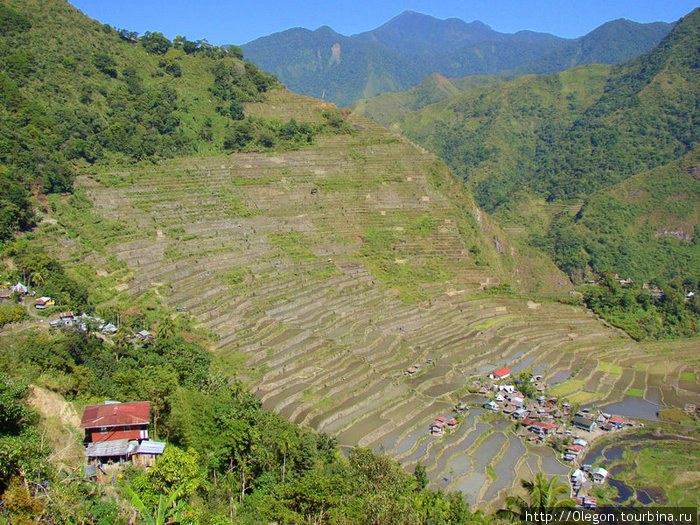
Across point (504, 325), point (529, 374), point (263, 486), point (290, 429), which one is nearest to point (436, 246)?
point (504, 325)

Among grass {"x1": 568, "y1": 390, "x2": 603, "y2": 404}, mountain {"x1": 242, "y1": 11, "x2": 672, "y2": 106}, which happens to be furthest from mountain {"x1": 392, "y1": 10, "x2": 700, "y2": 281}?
mountain {"x1": 242, "y1": 11, "x2": 672, "y2": 106}

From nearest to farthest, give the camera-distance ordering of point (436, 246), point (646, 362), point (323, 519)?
point (323, 519) → point (646, 362) → point (436, 246)

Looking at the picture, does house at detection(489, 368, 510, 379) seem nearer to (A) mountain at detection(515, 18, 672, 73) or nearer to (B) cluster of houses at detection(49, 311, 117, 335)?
(B) cluster of houses at detection(49, 311, 117, 335)

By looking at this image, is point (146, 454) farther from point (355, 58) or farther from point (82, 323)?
point (355, 58)

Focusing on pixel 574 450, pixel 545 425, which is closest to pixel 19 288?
pixel 545 425

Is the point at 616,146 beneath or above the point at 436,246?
above

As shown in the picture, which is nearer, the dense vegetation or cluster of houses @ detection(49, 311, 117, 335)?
cluster of houses @ detection(49, 311, 117, 335)

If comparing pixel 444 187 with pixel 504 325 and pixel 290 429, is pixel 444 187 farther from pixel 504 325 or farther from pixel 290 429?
pixel 290 429
